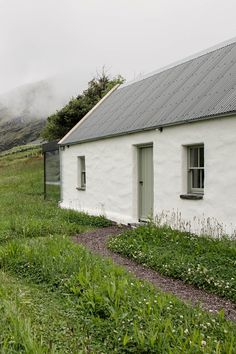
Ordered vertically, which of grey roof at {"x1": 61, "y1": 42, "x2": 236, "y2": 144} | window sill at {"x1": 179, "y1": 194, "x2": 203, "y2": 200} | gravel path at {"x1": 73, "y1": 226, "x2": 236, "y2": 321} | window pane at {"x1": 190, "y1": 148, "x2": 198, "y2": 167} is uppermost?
grey roof at {"x1": 61, "y1": 42, "x2": 236, "y2": 144}

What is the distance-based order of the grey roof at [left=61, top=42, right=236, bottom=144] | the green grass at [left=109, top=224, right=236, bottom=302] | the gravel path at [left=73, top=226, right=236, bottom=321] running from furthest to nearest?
the grey roof at [left=61, top=42, right=236, bottom=144] < the green grass at [left=109, top=224, right=236, bottom=302] < the gravel path at [left=73, top=226, right=236, bottom=321]

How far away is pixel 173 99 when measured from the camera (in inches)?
431

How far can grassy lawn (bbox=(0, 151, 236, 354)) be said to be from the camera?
3.77 m

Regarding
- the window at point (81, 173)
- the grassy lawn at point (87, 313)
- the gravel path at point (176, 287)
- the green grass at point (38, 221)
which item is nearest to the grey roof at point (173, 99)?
the window at point (81, 173)

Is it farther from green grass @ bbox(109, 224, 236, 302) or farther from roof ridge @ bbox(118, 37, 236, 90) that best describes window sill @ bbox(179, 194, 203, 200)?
roof ridge @ bbox(118, 37, 236, 90)

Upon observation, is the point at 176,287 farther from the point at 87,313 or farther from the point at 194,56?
the point at 194,56

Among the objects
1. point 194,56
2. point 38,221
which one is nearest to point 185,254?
point 38,221

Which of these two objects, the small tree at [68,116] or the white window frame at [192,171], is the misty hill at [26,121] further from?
the white window frame at [192,171]

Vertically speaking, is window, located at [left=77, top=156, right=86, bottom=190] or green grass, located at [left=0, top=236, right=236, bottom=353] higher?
window, located at [left=77, top=156, right=86, bottom=190]

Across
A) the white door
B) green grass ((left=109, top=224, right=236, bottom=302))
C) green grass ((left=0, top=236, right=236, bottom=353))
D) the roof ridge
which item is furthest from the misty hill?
green grass ((left=0, top=236, right=236, bottom=353))

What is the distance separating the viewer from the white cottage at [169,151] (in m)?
8.38

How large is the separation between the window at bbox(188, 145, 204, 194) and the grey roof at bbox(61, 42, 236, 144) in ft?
2.74

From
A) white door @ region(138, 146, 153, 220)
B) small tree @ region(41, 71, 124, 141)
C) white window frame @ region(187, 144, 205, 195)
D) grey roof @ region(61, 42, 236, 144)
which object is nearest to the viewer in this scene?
grey roof @ region(61, 42, 236, 144)

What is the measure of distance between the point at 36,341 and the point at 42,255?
10.3 feet
